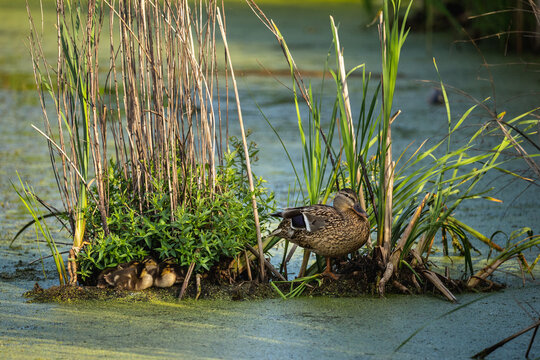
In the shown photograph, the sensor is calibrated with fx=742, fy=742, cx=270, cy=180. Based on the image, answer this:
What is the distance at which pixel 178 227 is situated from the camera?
8.36 feet

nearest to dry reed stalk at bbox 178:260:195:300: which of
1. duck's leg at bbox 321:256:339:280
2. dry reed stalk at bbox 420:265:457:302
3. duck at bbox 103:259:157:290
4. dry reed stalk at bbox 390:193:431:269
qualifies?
duck at bbox 103:259:157:290

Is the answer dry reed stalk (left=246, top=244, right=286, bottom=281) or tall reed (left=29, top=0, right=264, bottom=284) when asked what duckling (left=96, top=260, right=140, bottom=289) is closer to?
tall reed (left=29, top=0, right=264, bottom=284)

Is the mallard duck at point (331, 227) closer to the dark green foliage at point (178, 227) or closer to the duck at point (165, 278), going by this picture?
the dark green foliage at point (178, 227)

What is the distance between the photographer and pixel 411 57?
7.30 meters

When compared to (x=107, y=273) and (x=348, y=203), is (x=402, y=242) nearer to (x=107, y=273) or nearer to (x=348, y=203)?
(x=348, y=203)

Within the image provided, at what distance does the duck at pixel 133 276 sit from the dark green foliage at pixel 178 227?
0.03 m

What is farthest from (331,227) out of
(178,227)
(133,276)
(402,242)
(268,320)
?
(133,276)

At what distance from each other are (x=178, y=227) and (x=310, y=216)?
455 mm

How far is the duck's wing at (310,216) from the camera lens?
253cm

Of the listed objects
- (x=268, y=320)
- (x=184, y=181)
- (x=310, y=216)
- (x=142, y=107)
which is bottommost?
(x=268, y=320)

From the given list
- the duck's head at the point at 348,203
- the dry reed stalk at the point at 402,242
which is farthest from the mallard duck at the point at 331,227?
the dry reed stalk at the point at 402,242

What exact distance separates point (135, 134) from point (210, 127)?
27cm

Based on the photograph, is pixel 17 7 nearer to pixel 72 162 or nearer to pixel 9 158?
pixel 9 158

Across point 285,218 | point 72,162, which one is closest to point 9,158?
point 72,162
